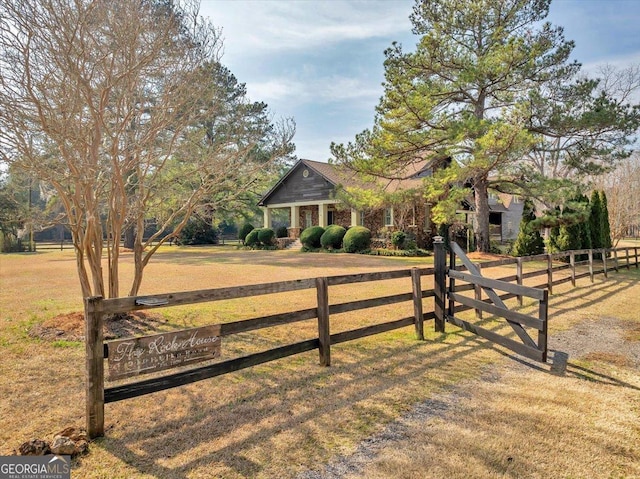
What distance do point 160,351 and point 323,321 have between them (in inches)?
78.2

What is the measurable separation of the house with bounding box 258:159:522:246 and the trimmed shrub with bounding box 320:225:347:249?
1.58 m

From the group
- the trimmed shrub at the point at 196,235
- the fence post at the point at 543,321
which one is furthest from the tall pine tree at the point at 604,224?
the trimmed shrub at the point at 196,235

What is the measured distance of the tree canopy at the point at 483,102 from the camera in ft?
51.6

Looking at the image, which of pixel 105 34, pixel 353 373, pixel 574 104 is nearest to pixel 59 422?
pixel 353 373

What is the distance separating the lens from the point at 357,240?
2273 centimetres

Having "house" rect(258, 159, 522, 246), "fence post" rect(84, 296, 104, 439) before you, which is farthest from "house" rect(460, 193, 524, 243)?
"fence post" rect(84, 296, 104, 439)

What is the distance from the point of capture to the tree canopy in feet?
51.6

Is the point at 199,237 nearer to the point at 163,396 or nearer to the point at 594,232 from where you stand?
the point at 594,232

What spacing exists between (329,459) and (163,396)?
6.85 ft

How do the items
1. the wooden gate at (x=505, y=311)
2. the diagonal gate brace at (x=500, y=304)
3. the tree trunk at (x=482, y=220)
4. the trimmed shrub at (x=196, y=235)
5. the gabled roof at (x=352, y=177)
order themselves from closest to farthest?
the wooden gate at (x=505, y=311) → the diagonal gate brace at (x=500, y=304) → the tree trunk at (x=482, y=220) → the gabled roof at (x=352, y=177) → the trimmed shrub at (x=196, y=235)

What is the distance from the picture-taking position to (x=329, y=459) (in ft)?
9.25

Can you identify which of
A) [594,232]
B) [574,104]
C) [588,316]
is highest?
[574,104]

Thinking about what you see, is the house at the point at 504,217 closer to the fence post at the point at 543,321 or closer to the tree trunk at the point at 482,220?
the tree trunk at the point at 482,220

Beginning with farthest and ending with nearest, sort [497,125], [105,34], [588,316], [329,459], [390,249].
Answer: [390,249]
[497,125]
[588,316]
[105,34]
[329,459]
